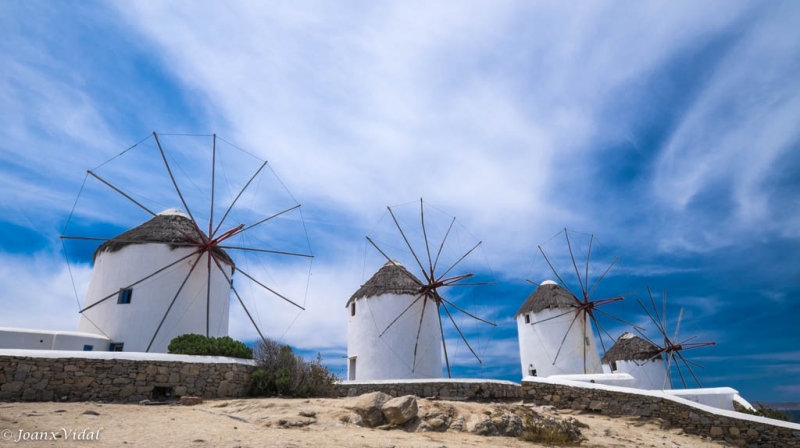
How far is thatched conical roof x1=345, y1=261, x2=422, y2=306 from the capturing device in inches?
843

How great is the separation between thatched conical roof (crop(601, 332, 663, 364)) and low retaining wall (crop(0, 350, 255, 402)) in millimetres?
23978

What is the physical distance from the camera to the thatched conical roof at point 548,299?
84.7ft

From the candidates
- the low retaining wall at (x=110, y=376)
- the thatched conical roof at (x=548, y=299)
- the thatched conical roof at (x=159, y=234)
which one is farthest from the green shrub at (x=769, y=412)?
the thatched conical roof at (x=159, y=234)

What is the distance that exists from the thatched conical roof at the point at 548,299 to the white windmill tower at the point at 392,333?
768 centimetres

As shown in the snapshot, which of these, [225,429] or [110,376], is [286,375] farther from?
[225,429]

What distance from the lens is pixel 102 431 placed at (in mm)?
7113

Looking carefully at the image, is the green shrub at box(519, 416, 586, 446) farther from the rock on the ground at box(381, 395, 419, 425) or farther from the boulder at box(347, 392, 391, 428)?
the boulder at box(347, 392, 391, 428)

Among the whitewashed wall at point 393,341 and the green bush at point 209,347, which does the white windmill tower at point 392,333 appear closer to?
the whitewashed wall at point 393,341

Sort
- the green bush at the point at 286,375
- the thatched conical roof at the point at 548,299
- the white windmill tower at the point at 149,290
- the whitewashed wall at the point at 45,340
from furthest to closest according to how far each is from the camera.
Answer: the thatched conical roof at the point at 548,299, the white windmill tower at the point at 149,290, the whitewashed wall at the point at 45,340, the green bush at the point at 286,375

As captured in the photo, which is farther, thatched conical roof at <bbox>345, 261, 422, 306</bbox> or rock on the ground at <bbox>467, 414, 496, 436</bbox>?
thatched conical roof at <bbox>345, 261, 422, 306</bbox>

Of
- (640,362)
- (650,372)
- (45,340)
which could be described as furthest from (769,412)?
(45,340)

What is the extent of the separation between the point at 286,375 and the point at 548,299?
17990 millimetres

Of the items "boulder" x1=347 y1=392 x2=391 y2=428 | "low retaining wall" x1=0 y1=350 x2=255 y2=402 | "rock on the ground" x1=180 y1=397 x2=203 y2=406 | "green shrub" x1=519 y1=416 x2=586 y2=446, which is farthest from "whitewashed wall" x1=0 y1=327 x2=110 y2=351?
"green shrub" x1=519 y1=416 x2=586 y2=446

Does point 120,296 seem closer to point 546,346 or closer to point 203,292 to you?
point 203,292
